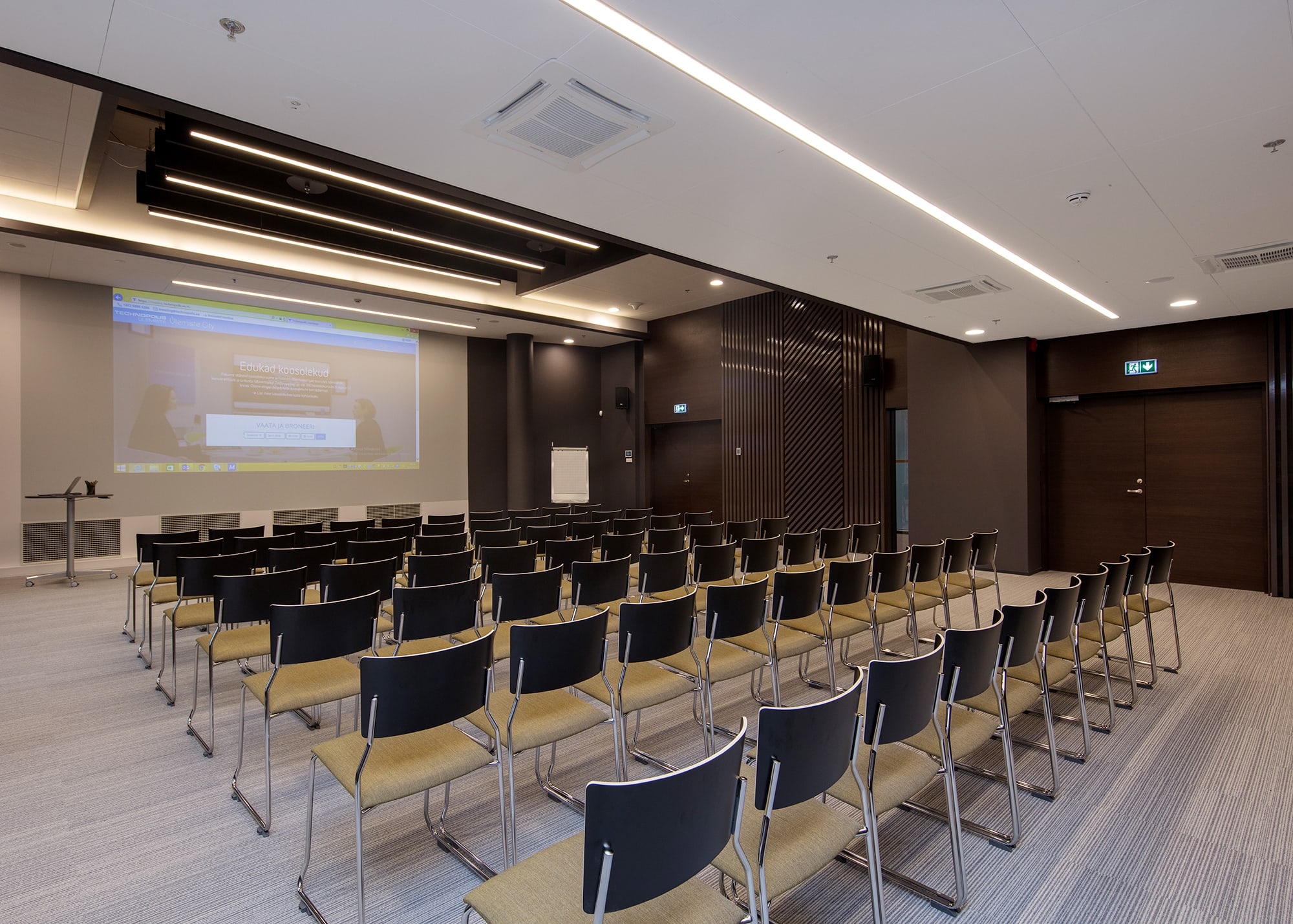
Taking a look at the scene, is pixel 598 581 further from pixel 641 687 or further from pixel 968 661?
pixel 968 661

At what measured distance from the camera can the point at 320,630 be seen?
9.07 feet

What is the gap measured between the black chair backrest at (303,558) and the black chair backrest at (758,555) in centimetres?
322

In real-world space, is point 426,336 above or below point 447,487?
above

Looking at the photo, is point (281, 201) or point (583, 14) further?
point (281, 201)

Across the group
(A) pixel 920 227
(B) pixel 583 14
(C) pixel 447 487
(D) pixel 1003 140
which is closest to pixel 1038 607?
(D) pixel 1003 140

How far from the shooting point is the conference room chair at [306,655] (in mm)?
2650

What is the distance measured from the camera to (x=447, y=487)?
11.3 m

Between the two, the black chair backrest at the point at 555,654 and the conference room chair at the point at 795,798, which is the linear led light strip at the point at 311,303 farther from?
the conference room chair at the point at 795,798

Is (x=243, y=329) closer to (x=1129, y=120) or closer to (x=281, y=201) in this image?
(x=281, y=201)

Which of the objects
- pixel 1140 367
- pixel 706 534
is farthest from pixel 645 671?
pixel 1140 367

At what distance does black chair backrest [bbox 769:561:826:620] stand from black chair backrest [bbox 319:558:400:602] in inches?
88.9

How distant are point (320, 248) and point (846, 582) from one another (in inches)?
278

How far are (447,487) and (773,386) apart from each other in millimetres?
6046

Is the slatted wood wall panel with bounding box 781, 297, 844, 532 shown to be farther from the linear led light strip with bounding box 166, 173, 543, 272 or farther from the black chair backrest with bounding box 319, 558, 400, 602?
the black chair backrest with bounding box 319, 558, 400, 602
